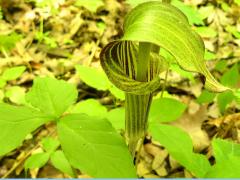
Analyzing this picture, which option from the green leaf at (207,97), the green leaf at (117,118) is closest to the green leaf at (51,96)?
the green leaf at (117,118)

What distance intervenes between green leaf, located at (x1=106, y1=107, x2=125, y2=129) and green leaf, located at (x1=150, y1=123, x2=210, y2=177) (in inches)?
4.4

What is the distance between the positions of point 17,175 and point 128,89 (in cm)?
116

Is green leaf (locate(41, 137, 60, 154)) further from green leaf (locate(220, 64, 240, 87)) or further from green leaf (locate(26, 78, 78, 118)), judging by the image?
green leaf (locate(220, 64, 240, 87))

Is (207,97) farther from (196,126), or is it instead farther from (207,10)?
(207,10)

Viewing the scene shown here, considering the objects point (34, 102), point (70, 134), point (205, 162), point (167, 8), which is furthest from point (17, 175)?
point (167, 8)

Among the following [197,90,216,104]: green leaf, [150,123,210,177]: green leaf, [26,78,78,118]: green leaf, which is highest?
[26,78,78,118]: green leaf

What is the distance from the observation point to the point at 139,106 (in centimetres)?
113

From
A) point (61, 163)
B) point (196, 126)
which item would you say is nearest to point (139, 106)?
point (61, 163)

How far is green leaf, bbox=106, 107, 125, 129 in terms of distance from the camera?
141cm

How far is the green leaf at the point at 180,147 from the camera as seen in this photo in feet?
3.84

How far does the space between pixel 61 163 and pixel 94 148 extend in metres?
0.49

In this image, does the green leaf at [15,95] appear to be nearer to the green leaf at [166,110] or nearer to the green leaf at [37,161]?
the green leaf at [37,161]

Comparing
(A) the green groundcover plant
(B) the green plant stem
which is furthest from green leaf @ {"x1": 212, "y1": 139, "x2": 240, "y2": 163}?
(B) the green plant stem

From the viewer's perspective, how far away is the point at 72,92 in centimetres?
131
